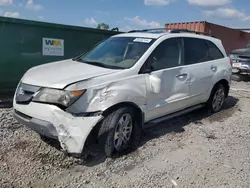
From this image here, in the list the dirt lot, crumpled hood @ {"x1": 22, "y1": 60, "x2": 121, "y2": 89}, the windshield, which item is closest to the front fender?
crumpled hood @ {"x1": 22, "y1": 60, "x2": 121, "y2": 89}

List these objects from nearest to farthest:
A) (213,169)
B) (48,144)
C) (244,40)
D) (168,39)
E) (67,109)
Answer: (67,109), (213,169), (48,144), (168,39), (244,40)

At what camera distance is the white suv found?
3268 millimetres

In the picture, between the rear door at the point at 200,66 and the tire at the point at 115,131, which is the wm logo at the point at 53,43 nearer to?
the rear door at the point at 200,66

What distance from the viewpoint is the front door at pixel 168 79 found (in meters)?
4.18

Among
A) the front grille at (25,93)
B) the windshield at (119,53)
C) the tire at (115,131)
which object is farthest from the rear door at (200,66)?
the front grille at (25,93)

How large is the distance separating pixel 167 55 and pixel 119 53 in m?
0.80

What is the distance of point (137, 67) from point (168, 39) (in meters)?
1.00

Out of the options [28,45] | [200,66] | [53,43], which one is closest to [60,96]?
[200,66]

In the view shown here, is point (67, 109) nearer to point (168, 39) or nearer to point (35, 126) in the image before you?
point (35, 126)

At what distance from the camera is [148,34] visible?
4.70 metres

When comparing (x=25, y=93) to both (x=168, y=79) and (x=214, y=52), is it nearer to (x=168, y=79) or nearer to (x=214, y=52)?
(x=168, y=79)

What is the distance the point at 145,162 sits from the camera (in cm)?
366

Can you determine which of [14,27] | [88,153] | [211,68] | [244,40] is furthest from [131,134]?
[244,40]

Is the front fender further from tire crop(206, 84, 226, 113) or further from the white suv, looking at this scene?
tire crop(206, 84, 226, 113)
